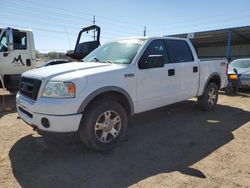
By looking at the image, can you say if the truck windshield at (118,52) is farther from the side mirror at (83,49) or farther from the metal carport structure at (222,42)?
the metal carport structure at (222,42)

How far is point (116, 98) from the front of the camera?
13.4 ft

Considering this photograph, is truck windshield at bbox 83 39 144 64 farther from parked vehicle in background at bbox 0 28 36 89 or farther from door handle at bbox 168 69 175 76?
parked vehicle in background at bbox 0 28 36 89

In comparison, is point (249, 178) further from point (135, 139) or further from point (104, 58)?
point (104, 58)

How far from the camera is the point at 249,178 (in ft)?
10.3

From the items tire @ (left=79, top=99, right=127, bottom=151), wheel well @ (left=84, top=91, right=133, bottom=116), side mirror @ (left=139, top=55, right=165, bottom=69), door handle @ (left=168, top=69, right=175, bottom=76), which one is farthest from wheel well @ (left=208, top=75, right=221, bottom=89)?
tire @ (left=79, top=99, right=127, bottom=151)

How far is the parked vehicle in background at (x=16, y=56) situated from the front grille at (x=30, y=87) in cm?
445

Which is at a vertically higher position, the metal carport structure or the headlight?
the metal carport structure

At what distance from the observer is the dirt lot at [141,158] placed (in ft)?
10.0

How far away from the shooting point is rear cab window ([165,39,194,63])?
5.16 m

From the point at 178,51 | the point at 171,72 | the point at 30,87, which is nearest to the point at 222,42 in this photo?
the point at 178,51

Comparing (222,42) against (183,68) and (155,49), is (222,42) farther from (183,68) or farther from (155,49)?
(155,49)

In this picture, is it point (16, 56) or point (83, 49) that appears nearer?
point (16, 56)

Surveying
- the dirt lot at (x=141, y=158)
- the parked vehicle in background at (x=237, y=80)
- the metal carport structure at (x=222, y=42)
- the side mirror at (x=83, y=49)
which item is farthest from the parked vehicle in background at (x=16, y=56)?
the metal carport structure at (x=222, y=42)

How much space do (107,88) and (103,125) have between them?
602 mm
